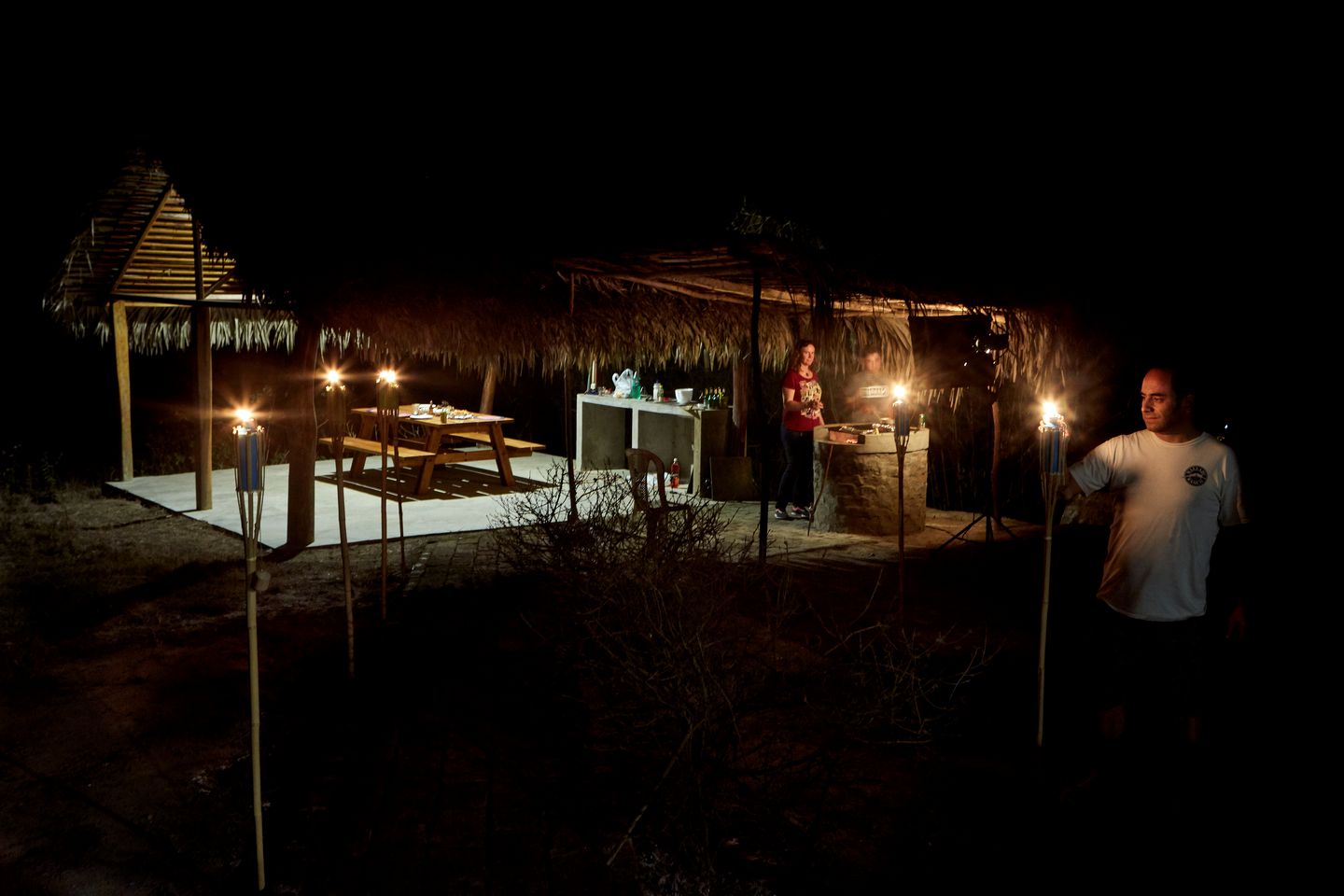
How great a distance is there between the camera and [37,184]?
13695 mm

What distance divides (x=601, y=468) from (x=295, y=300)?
660 cm

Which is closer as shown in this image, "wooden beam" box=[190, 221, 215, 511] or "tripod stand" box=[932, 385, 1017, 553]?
"tripod stand" box=[932, 385, 1017, 553]

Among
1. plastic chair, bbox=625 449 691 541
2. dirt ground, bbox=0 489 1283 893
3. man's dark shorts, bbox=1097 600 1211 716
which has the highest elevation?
plastic chair, bbox=625 449 691 541

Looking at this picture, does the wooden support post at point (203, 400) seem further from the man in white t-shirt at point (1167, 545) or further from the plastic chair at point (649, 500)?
the man in white t-shirt at point (1167, 545)

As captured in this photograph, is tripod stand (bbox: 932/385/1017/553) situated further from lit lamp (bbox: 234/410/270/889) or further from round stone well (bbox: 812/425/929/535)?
lit lamp (bbox: 234/410/270/889)

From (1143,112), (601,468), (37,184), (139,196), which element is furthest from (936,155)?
(37,184)

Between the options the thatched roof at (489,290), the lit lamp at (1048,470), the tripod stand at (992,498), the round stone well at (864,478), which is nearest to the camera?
the lit lamp at (1048,470)

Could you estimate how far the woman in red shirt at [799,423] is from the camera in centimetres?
849

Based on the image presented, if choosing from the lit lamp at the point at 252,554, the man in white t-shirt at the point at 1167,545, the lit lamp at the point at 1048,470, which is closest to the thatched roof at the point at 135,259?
the lit lamp at the point at 252,554

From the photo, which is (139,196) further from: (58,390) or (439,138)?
(58,390)

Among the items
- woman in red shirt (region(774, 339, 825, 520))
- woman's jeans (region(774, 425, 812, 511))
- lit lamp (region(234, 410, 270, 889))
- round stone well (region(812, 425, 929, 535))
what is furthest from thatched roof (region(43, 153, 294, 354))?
lit lamp (region(234, 410, 270, 889))

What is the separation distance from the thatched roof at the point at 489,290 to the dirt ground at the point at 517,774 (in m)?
1.91

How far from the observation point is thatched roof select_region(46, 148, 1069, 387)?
494 centimetres

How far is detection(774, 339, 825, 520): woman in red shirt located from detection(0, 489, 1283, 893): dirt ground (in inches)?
131
